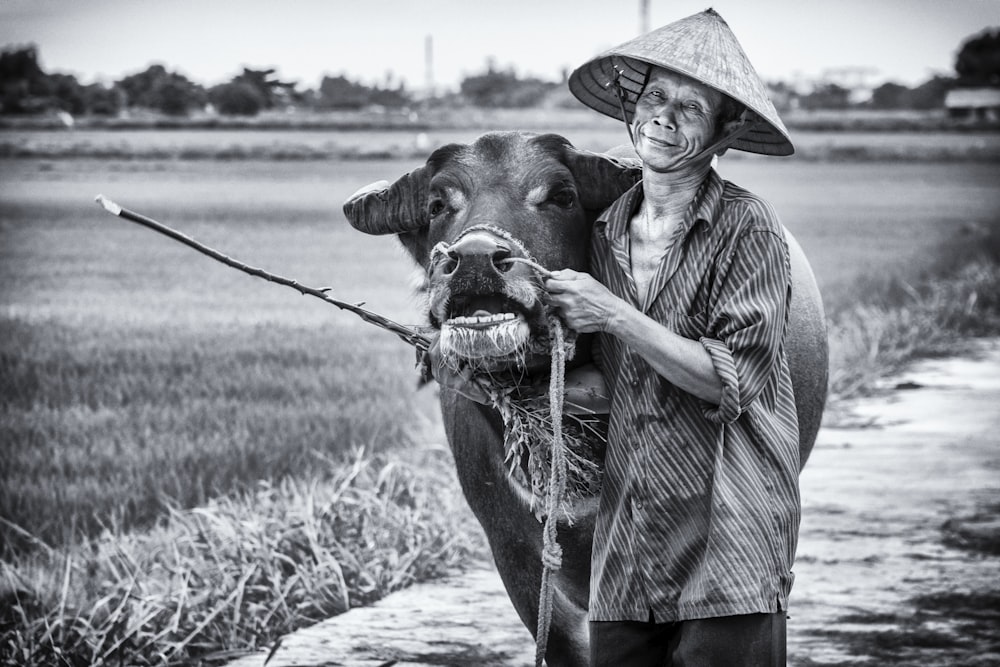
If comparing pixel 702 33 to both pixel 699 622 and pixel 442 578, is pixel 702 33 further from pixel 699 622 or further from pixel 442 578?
pixel 442 578

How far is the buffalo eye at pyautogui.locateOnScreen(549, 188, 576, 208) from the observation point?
294 centimetres

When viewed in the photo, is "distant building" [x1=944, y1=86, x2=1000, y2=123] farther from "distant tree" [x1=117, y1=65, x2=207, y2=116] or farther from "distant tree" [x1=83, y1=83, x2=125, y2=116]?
"distant tree" [x1=83, y1=83, x2=125, y2=116]

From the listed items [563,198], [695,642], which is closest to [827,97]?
[563,198]

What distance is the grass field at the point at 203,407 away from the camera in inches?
179

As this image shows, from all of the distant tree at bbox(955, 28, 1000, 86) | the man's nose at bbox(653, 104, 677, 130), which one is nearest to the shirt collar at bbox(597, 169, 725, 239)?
the man's nose at bbox(653, 104, 677, 130)

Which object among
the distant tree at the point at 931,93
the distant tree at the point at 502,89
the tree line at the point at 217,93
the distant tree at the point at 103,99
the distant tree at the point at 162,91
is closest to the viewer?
the tree line at the point at 217,93

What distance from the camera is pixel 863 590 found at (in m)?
4.60

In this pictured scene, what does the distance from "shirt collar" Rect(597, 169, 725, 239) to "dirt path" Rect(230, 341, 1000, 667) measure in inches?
76.8

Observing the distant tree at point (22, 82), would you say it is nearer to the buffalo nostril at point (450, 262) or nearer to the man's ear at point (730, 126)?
the buffalo nostril at point (450, 262)

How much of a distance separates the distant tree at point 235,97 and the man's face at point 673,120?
5051 millimetres

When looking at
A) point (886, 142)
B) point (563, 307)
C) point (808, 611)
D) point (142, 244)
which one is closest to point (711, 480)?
point (563, 307)

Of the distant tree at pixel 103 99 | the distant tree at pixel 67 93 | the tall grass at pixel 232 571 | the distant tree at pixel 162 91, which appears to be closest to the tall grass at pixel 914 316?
the tall grass at pixel 232 571

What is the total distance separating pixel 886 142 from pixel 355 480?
7.43m

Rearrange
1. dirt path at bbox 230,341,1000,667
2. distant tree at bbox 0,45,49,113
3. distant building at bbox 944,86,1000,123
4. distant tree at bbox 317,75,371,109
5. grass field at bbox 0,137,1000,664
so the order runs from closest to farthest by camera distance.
Answer: dirt path at bbox 230,341,1000,667, grass field at bbox 0,137,1000,664, distant tree at bbox 0,45,49,113, distant tree at bbox 317,75,371,109, distant building at bbox 944,86,1000,123
